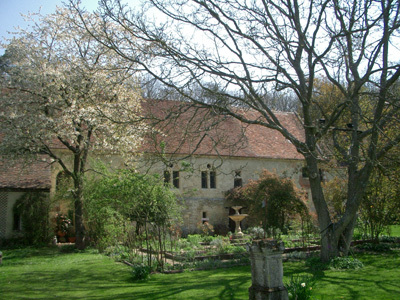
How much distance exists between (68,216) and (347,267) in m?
16.2

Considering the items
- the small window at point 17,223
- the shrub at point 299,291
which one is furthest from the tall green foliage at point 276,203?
the small window at point 17,223

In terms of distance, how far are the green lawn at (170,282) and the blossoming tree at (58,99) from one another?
609cm

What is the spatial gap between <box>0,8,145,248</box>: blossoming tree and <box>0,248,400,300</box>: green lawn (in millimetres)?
6090

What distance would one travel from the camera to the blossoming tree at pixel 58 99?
693 inches

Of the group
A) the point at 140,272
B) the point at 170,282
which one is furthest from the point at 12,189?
the point at 170,282

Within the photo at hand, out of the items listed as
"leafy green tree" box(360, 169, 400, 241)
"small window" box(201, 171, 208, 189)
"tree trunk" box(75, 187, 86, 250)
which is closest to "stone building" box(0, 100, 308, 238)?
"small window" box(201, 171, 208, 189)

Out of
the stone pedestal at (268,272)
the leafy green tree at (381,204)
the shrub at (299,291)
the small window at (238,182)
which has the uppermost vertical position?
the small window at (238,182)

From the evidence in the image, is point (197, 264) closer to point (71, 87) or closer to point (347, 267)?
point (347, 267)

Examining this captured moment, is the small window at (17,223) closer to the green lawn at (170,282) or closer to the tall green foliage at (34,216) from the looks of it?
the tall green foliage at (34,216)

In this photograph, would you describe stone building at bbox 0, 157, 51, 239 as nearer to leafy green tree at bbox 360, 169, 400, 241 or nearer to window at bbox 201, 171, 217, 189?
window at bbox 201, 171, 217, 189

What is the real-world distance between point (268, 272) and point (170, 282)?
4.17 meters

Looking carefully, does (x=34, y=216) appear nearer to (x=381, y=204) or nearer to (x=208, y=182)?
(x=208, y=182)

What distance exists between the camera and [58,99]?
18156 millimetres

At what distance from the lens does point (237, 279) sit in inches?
386
